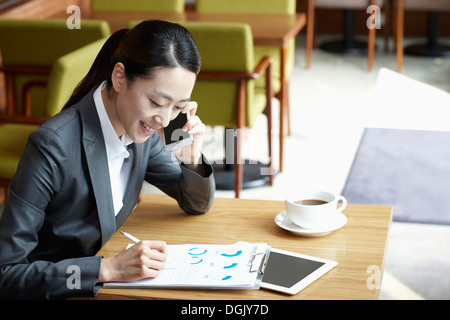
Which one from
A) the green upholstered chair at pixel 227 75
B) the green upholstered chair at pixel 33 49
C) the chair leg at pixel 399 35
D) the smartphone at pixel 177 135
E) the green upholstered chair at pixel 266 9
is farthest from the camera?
the chair leg at pixel 399 35

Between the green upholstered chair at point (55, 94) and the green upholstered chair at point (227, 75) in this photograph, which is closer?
the green upholstered chair at point (55, 94)

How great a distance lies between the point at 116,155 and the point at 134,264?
337mm

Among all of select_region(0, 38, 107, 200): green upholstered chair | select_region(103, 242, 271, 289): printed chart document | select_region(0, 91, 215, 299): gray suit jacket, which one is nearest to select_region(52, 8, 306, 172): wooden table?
A: select_region(0, 38, 107, 200): green upholstered chair

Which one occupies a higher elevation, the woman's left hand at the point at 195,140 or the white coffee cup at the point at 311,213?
the woman's left hand at the point at 195,140

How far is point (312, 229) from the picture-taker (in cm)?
152

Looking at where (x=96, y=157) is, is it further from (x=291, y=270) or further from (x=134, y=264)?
(x=291, y=270)

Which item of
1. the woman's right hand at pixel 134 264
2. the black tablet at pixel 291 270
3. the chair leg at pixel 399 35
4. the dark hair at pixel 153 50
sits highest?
the dark hair at pixel 153 50

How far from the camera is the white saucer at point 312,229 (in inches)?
59.5

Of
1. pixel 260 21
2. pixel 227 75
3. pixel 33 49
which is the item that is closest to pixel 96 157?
pixel 227 75

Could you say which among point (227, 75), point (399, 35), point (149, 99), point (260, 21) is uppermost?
point (149, 99)

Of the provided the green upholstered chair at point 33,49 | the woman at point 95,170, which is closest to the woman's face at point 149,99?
the woman at point 95,170

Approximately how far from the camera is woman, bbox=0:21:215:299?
1.34 meters

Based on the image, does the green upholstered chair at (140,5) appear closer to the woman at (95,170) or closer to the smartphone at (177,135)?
the smartphone at (177,135)

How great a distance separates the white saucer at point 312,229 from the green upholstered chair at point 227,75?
5.09 feet
